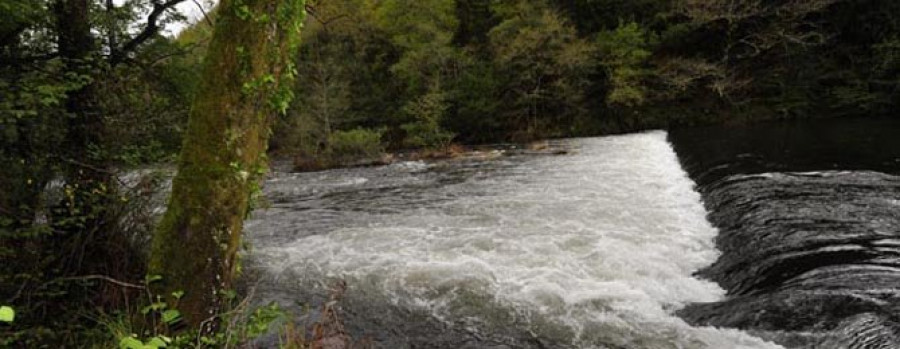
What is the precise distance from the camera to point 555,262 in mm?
5852

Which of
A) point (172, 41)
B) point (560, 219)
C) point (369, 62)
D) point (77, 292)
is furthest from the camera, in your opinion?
point (369, 62)

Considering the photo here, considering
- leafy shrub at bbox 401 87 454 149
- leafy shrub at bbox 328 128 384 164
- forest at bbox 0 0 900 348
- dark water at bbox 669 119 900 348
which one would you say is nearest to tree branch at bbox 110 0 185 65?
forest at bbox 0 0 900 348

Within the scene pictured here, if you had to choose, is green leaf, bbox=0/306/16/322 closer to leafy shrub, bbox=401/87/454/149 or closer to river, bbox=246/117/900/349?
river, bbox=246/117/900/349

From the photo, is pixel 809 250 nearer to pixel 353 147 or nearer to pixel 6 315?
pixel 6 315

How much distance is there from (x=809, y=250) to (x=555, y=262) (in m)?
2.46

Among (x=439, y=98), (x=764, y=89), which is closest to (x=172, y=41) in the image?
(x=439, y=98)

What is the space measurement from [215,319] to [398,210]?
22.1 ft

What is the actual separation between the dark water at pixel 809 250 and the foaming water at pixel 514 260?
272 mm

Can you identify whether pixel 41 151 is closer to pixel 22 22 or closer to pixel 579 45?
pixel 22 22

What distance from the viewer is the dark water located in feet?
12.3

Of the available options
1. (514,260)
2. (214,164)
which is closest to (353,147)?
(514,260)

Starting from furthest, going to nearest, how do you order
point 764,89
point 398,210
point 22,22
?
1. point 764,89
2. point 398,210
3. point 22,22

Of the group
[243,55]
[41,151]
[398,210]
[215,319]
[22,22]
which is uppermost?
[22,22]

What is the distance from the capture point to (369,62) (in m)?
38.2
